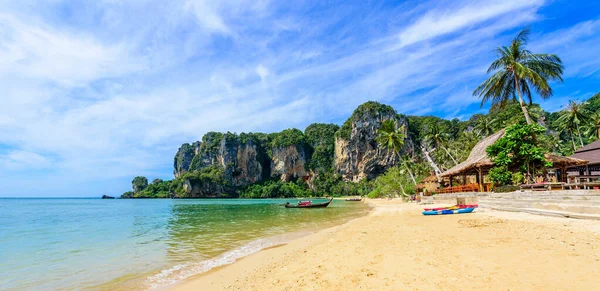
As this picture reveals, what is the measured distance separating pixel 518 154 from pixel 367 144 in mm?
82000

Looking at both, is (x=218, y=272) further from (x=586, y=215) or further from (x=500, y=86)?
(x=500, y=86)

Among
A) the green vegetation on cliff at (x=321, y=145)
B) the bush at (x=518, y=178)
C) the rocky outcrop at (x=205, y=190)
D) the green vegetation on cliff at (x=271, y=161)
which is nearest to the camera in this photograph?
the bush at (x=518, y=178)

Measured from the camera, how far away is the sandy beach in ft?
12.4

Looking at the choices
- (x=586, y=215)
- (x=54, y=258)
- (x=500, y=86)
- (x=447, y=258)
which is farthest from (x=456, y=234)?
(x=500, y=86)

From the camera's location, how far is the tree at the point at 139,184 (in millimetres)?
139000

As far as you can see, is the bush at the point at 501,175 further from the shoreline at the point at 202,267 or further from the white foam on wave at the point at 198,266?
the shoreline at the point at 202,267

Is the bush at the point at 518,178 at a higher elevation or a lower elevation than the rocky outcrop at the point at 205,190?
higher

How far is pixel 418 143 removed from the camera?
100 meters

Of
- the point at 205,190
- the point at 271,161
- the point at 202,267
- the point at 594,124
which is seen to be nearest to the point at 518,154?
the point at 202,267

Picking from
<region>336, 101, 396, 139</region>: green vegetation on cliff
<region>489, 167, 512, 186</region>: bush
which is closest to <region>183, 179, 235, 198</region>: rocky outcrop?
<region>336, 101, 396, 139</region>: green vegetation on cliff

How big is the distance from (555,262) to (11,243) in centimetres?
1772

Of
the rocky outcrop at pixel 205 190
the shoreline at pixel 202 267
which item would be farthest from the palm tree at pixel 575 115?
the rocky outcrop at pixel 205 190

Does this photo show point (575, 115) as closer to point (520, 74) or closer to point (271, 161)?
point (520, 74)

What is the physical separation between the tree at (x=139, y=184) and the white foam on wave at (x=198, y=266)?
485 feet
